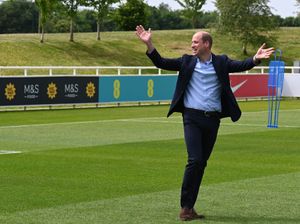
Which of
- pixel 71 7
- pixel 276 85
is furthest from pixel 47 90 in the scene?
pixel 71 7

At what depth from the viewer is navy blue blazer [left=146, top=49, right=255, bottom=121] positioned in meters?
9.77

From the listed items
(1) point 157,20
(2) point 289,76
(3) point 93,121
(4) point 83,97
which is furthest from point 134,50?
(1) point 157,20

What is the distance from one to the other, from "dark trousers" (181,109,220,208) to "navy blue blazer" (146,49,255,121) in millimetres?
153

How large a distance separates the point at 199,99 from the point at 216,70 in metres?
0.34

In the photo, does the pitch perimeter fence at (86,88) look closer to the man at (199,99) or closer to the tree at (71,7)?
the man at (199,99)

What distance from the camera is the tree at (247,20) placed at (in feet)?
272

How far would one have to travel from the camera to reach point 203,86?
9.83m

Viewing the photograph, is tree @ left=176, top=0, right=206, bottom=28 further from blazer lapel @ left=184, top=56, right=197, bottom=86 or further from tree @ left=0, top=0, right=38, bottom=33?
blazer lapel @ left=184, top=56, right=197, bottom=86

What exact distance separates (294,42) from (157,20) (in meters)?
40.9

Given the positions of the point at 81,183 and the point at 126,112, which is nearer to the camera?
the point at 81,183

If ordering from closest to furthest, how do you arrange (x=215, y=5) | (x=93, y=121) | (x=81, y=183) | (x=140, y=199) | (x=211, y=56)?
(x=211, y=56)
(x=140, y=199)
(x=81, y=183)
(x=93, y=121)
(x=215, y=5)

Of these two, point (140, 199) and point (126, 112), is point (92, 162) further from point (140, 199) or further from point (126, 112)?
point (126, 112)

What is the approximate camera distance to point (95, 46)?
6875 centimetres

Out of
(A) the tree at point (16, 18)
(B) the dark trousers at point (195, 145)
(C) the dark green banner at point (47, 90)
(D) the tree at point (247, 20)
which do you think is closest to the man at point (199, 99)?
(B) the dark trousers at point (195, 145)
